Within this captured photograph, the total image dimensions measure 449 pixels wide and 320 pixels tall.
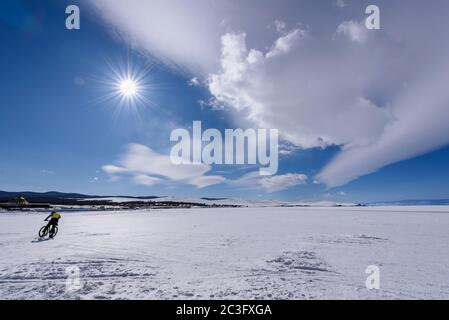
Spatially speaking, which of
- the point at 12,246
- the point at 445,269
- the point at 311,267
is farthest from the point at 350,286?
the point at 12,246

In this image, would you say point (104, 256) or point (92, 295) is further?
point (104, 256)

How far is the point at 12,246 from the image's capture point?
12320 mm

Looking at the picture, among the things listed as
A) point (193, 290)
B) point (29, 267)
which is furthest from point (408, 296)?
point (29, 267)

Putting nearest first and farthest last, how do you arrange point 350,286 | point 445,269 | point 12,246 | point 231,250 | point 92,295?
1. point 92,295
2. point 350,286
3. point 445,269
4. point 231,250
5. point 12,246

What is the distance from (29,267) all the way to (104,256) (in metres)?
2.29

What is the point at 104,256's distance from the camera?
10031mm

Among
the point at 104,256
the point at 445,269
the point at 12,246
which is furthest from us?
the point at 12,246

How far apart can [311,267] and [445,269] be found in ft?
13.1

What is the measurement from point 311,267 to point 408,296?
2.76 m
